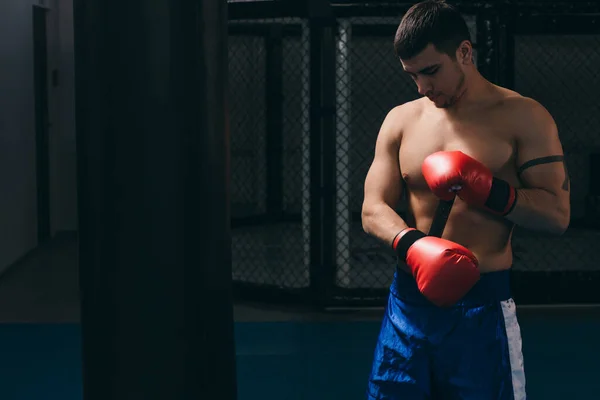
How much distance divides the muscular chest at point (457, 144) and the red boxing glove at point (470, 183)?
0.06 meters

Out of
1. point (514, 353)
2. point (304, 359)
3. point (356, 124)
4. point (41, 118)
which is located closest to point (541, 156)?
point (514, 353)

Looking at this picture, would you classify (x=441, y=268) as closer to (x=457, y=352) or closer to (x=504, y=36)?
(x=457, y=352)

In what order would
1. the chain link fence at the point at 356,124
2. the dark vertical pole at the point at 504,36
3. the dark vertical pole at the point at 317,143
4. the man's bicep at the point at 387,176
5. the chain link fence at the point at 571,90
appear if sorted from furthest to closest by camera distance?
the chain link fence at the point at 571,90
the chain link fence at the point at 356,124
the dark vertical pole at the point at 317,143
the dark vertical pole at the point at 504,36
the man's bicep at the point at 387,176

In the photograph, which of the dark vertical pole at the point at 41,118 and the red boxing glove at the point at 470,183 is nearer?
the red boxing glove at the point at 470,183

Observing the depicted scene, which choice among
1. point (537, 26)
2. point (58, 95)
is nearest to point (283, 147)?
point (58, 95)

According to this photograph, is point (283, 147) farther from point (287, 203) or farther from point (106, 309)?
point (106, 309)

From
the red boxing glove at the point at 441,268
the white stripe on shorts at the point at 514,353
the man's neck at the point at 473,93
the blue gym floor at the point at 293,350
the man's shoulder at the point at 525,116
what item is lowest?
the blue gym floor at the point at 293,350

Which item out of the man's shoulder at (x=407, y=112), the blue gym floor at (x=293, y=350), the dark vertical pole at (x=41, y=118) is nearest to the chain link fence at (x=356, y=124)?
the blue gym floor at (x=293, y=350)

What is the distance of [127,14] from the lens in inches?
56.3

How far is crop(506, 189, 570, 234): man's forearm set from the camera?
6.66 ft

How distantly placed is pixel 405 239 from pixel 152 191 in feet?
2.72

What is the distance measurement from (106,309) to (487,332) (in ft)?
3.24

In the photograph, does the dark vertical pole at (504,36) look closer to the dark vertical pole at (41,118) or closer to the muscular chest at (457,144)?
the muscular chest at (457,144)

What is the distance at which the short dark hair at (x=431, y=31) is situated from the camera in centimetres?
Answer: 200
